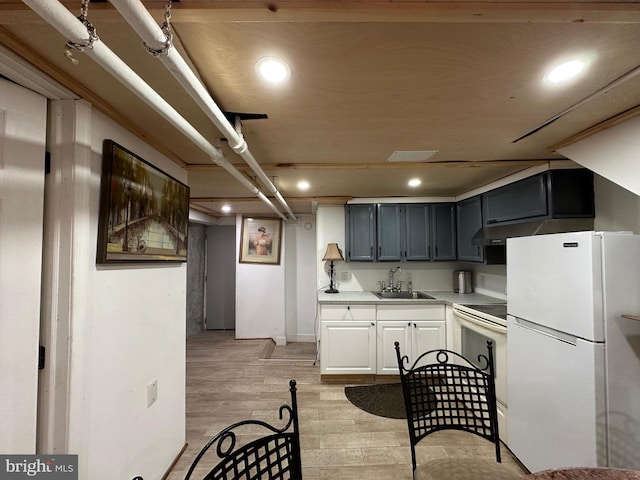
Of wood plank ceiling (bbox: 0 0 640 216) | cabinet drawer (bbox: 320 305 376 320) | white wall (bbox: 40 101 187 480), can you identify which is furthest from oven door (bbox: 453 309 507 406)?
white wall (bbox: 40 101 187 480)

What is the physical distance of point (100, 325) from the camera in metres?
1.34

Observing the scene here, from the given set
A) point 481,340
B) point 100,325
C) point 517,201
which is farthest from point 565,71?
point 100,325

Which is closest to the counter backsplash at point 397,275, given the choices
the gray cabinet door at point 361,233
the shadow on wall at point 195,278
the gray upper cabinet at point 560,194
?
the gray cabinet door at point 361,233

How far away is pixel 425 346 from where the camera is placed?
10.4 ft

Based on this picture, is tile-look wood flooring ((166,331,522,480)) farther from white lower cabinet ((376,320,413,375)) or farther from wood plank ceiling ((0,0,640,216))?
wood plank ceiling ((0,0,640,216))

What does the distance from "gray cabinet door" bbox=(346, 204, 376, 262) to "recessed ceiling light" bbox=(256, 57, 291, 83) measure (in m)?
2.64

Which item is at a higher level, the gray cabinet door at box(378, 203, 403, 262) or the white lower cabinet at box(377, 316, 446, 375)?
the gray cabinet door at box(378, 203, 403, 262)

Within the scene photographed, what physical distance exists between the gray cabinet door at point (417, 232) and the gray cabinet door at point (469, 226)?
1.22 feet

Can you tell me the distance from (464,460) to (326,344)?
1.88 m

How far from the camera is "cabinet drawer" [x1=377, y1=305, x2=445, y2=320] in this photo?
319 centimetres

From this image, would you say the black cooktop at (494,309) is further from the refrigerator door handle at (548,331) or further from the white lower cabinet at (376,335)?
the white lower cabinet at (376,335)

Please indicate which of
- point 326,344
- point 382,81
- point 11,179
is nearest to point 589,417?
point 382,81

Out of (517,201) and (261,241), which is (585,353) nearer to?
(517,201)

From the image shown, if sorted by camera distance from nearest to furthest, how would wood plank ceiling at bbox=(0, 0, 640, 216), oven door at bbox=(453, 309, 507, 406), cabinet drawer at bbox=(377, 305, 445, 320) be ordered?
wood plank ceiling at bbox=(0, 0, 640, 216) < oven door at bbox=(453, 309, 507, 406) < cabinet drawer at bbox=(377, 305, 445, 320)
